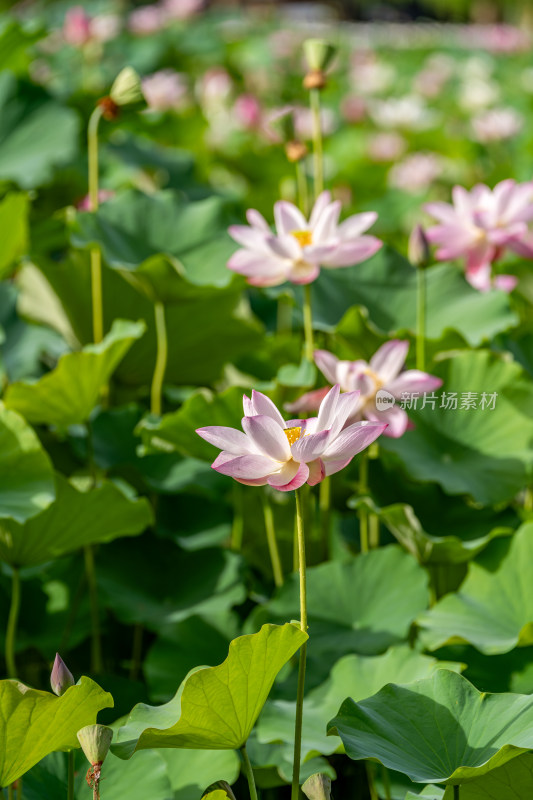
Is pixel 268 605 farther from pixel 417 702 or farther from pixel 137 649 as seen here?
pixel 417 702

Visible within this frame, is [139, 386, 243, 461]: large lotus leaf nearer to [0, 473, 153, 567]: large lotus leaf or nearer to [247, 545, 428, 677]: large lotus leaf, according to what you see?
[0, 473, 153, 567]: large lotus leaf

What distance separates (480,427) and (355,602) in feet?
1.03

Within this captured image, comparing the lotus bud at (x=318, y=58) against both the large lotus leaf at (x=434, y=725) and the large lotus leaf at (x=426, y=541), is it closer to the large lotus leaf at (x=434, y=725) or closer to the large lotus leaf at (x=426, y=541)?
the large lotus leaf at (x=426, y=541)

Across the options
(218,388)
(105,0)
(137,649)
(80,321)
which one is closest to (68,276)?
(80,321)

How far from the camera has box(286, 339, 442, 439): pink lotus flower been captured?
1152 millimetres

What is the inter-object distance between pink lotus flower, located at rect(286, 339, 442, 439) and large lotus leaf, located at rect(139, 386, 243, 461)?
0.09 meters

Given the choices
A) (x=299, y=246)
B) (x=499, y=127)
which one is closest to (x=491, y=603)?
(x=299, y=246)

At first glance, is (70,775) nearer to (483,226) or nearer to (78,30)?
(483,226)

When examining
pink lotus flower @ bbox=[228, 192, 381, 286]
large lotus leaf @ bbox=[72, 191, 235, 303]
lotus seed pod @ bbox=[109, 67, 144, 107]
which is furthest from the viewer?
large lotus leaf @ bbox=[72, 191, 235, 303]

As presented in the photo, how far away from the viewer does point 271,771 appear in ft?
3.43

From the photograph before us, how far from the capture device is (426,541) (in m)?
1.17

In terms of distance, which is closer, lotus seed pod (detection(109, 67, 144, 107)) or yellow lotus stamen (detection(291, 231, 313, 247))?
yellow lotus stamen (detection(291, 231, 313, 247))

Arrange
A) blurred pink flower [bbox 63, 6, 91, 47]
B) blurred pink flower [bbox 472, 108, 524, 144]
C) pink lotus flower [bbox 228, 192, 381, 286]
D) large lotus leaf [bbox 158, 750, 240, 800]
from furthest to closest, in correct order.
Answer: blurred pink flower [bbox 472, 108, 524, 144], blurred pink flower [bbox 63, 6, 91, 47], pink lotus flower [bbox 228, 192, 381, 286], large lotus leaf [bbox 158, 750, 240, 800]

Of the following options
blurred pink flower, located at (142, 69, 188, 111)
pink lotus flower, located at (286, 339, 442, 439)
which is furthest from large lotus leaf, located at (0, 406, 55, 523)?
blurred pink flower, located at (142, 69, 188, 111)
